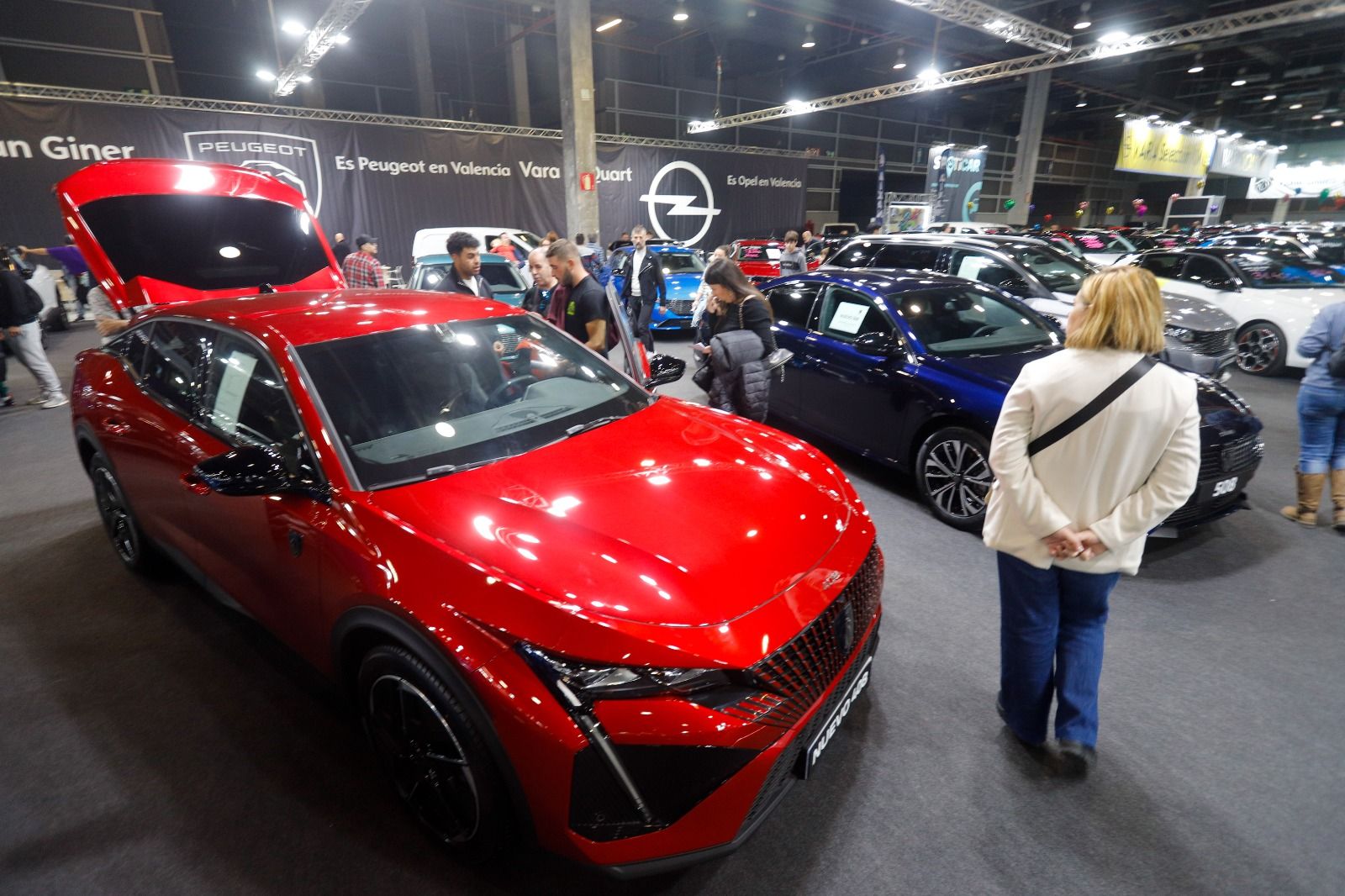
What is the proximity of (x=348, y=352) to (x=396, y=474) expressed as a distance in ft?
1.91

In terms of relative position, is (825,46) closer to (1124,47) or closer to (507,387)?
(1124,47)

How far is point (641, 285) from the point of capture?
884cm

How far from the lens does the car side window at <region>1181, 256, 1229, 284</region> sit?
7875mm

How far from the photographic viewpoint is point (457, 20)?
18.8 metres

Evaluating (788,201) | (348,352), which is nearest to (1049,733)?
(348,352)

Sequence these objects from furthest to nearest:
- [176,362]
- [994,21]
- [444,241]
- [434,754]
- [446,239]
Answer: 1. [994,21]
2. [444,241]
3. [446,239]
4. [176,362]
5. [434,754]

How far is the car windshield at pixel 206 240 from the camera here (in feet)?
16.2

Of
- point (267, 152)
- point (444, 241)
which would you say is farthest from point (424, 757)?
point (267, 152)

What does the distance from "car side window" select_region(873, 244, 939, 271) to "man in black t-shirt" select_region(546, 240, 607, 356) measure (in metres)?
4.48

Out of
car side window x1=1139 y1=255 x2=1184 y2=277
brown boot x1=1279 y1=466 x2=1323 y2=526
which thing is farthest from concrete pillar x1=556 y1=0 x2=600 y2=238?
brown boot x1=1279 y1=466 x2=1323 y2=526

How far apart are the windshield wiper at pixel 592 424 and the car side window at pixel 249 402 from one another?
0.85 m

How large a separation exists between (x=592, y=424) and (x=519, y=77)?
2101 centimetres

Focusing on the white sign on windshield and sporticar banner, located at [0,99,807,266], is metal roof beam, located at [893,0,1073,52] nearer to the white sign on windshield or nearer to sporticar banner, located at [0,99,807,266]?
sporticar banner, located at [0,99,807,266]

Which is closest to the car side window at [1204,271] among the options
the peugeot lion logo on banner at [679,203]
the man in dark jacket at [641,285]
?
the man in dark jacket at [641,285]
